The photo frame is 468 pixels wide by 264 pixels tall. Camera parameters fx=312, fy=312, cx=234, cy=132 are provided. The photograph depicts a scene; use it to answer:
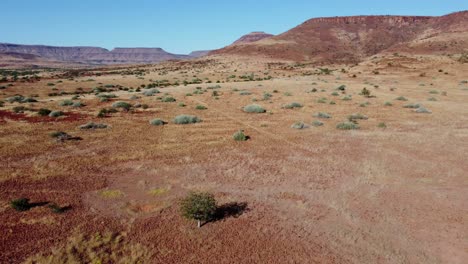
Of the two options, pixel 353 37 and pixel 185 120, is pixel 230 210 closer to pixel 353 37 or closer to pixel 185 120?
pixel 185 120

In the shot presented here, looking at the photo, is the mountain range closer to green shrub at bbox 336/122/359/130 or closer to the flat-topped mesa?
the flat-topped mesa

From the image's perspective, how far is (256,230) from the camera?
7.89 m

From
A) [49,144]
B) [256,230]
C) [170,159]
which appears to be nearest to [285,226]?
[256,230]

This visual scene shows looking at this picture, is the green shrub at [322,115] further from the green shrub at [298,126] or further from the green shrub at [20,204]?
the green shrub at [20,204]

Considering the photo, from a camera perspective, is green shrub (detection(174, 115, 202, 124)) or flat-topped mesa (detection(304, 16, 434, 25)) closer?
green shrub (detection(174, 115, 202, 124))

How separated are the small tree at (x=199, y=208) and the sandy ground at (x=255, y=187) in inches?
11.8

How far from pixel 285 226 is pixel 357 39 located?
443 feet

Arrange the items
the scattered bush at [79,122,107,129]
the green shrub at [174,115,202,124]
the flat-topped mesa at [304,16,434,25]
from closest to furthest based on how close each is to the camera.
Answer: the scattered bush at [79,122,107,129]
the green shrub at [174,115,202,124]
the flat-topped mesa at [304,16,434,25]

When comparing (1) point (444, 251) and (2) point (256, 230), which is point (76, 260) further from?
(1) point (444, 251)

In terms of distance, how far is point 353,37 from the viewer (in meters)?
129

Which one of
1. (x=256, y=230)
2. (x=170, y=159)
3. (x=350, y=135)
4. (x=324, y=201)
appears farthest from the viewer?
(x=350, y=135)

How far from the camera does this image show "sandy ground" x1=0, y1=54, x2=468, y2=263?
7238mm

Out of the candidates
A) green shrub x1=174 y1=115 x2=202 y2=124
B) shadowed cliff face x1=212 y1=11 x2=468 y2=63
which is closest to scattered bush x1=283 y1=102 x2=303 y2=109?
green shrub x1=174 y1=115 x2=202 y2=124

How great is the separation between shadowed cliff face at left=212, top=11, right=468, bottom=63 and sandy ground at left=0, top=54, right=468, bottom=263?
263 feet
